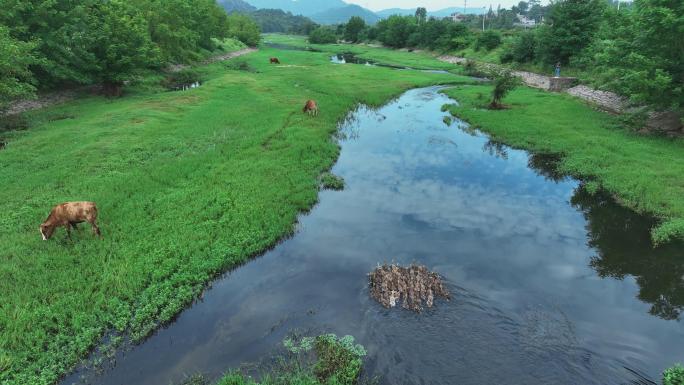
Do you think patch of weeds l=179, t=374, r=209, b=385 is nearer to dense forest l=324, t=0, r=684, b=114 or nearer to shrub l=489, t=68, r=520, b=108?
dense forest l=324, t=0, r=684, b=114

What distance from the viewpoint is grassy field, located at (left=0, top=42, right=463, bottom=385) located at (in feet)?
36.9

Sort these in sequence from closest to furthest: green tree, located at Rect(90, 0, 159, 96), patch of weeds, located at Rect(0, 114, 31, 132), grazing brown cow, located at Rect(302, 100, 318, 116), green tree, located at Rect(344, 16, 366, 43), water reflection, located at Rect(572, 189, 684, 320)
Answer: water reflection, located at Rect(572, 189, 684, 320) → patch of weeds, located at Rect(0, 114, 31, 132) → grazing brown cow, located at Rect(302, 100, 318, 116) → green tree, located at Rect(90, 0, 159, 96) → green tree, located at Rect(344, 16, 366, 43)

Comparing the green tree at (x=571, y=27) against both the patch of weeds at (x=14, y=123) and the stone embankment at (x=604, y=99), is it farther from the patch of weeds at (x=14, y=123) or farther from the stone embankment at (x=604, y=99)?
the patch of weeds at (x=14, y=123)

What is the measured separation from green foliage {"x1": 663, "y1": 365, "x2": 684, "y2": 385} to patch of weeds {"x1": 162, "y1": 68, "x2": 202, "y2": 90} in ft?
179

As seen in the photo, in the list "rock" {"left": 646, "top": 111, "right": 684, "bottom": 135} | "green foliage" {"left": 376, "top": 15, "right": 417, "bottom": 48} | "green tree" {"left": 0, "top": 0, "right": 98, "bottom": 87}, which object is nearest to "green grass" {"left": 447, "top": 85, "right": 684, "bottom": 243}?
"rock" {"left": 646, "top": 111, "right": 684, "bottom": 135}

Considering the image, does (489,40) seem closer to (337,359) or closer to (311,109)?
(311,109)

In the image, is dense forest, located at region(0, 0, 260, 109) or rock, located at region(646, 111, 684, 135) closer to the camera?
rock, located at region(646, 111, 684, 135)

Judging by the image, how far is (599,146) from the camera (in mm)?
26625

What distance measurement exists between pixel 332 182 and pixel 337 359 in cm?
1270

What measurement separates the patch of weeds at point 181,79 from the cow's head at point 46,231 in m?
41.6

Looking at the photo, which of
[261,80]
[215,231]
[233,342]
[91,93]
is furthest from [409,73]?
[233,342]

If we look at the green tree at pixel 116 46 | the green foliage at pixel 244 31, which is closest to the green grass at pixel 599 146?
the green tree at pixel 116 46

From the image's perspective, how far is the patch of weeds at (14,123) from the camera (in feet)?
96.7

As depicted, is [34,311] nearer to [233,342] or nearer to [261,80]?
[233,342]
